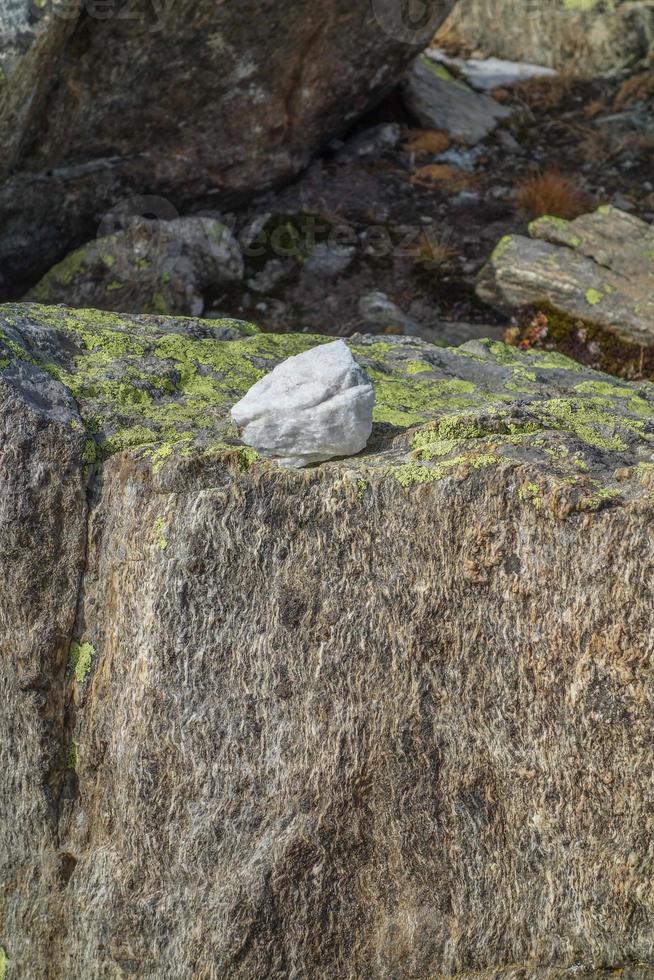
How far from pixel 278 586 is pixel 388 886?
200cm

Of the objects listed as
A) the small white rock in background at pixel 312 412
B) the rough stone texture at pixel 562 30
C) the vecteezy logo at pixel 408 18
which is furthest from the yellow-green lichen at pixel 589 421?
the rough stone texture at pixel 562 30

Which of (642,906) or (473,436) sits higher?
(473,436)

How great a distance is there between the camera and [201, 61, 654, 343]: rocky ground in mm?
13805

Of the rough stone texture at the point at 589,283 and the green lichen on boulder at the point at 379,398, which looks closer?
the green lichen on boulder at the point at 379,398

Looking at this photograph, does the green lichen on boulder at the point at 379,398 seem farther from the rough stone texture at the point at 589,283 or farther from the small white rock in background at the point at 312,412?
the rough stone texture at the point at 589,283

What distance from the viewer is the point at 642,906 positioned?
5410 mm

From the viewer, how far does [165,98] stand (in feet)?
45.1

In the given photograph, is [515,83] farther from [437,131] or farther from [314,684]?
[314,684]

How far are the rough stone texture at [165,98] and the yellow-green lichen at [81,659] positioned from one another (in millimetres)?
8218

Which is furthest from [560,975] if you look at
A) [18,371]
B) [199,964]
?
[18,371]

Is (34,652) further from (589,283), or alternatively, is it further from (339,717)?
(589,283)

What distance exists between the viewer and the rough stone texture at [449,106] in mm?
18172

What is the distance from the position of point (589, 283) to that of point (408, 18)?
6.40 meters

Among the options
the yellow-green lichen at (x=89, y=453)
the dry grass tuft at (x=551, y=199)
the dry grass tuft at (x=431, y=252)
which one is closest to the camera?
the yellow-green lichen at (x=89, y=453)
